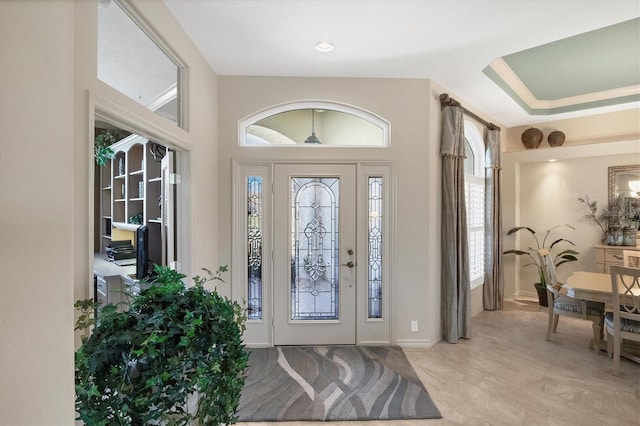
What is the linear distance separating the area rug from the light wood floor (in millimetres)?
93

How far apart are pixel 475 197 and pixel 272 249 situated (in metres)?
3.19

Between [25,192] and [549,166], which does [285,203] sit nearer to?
[25,192]

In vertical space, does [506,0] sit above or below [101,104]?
above

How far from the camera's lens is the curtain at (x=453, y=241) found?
137 inches

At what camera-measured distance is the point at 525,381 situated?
2.73 m

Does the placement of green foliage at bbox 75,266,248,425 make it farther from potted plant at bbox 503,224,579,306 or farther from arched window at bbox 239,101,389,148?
potted plant at bbox 503,224,579,306

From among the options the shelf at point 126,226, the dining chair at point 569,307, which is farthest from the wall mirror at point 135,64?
the dining chair at point 569,307

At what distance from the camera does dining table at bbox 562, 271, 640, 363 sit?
2863 mm

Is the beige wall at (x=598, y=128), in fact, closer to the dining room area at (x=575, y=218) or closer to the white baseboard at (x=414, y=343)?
the dining room area at (x=575, y=218)

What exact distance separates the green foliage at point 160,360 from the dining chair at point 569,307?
12.2 ft

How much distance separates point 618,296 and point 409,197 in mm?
2004

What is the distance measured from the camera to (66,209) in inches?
26.3

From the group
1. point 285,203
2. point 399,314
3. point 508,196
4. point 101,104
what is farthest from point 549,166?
point 101,104

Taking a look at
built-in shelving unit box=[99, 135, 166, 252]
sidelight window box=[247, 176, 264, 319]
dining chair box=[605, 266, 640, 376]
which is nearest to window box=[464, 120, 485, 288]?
dining chair box=[605, 266, 640, 376]
